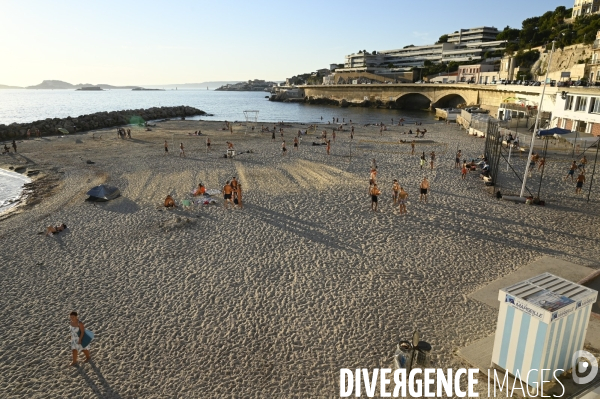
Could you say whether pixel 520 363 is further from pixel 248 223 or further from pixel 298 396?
pixel 248 223

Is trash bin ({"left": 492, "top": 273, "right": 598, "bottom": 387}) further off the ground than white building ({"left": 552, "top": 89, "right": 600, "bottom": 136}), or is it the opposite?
white building ({"left": 552, "top": 89, "right": 600, "bottom": 136})

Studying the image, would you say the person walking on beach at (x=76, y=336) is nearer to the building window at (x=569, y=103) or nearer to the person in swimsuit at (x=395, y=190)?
the person in swimsuit at (x=395, y=190)

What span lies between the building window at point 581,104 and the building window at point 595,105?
36.2 inches

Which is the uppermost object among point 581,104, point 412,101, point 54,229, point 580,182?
point 581,104

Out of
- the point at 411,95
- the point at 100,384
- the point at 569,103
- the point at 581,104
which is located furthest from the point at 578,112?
the point at 411,95

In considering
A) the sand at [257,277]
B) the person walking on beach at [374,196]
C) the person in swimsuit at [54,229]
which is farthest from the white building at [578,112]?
the person in swimsuit at [54,229]

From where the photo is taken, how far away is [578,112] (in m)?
31.8

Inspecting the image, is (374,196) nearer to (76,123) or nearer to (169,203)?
(169,203)

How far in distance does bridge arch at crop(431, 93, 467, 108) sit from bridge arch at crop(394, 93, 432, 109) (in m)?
7.34

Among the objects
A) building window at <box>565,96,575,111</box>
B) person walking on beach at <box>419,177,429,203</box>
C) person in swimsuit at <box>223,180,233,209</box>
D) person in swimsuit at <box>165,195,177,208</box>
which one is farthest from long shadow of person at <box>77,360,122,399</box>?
building window at <box>565,96,575,111</box>

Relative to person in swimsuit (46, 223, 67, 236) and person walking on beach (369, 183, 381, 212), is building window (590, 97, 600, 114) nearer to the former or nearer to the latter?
person walking on beach (369, 183, 381, 212)

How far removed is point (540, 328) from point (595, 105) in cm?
3142

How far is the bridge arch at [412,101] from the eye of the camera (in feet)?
308

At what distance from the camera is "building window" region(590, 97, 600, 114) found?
29.5 metres
